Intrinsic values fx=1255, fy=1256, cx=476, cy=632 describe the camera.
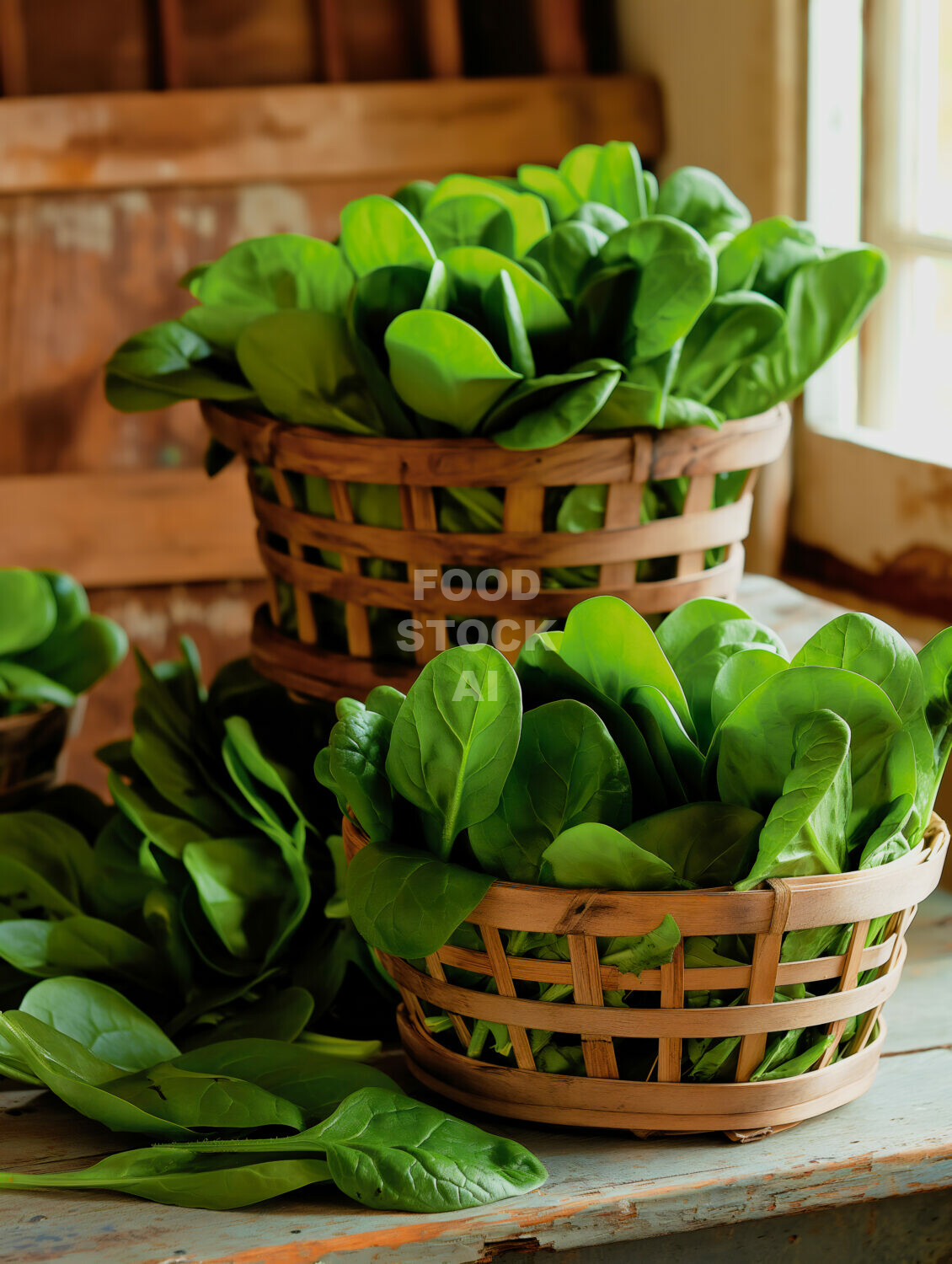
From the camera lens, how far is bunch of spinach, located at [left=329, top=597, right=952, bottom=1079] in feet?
1.20

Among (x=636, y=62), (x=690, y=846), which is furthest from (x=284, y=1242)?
(x=636, y=62)

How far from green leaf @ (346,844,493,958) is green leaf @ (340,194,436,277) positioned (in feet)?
0.80

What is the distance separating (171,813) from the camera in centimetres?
57

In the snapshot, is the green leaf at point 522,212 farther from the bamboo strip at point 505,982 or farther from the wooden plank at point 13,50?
the wooden plank at point 13,50

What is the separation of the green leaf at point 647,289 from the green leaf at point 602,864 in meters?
0.22

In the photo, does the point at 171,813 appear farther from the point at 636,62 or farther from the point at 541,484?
the point at 636,62

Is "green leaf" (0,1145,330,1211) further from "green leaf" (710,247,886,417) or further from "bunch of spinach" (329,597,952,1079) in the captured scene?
"green leaf" (710,247,886,417)

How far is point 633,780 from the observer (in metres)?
0.40

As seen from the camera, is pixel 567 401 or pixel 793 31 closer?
pixel 567 401

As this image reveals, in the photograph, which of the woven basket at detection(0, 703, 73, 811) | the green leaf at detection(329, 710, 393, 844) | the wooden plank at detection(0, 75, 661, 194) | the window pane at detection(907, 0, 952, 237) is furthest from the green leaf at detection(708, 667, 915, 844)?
the wooden plank at detection(0, 75, 661, 194)

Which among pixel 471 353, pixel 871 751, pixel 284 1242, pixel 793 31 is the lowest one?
pixel 284 1242

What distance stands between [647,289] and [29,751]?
427 millimetres

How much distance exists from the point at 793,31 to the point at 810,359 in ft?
1.55

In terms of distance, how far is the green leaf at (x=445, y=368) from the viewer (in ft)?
1.49
